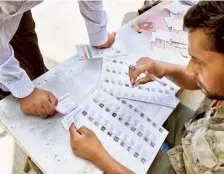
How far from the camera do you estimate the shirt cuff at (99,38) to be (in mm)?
1096

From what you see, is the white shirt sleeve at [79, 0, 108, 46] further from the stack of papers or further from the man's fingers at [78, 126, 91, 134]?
the man's fingers at [78, 126, 91, 134]

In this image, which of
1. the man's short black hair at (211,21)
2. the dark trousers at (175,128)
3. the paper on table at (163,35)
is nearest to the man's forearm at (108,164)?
the dark trousers at (175,128)

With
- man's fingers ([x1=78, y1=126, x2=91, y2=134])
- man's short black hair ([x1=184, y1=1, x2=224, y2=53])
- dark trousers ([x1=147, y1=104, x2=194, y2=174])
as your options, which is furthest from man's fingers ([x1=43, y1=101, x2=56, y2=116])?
man's short black hair ([x1=184, y1=1, x2=224, y2=53])

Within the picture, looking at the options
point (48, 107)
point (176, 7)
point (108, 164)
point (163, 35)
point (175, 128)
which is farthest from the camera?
point (176, 7)

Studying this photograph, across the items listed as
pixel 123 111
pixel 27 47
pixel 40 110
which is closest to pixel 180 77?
pixel 123 111

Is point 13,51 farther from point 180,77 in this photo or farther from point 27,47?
point 180,77

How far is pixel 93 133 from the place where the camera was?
0.87 m

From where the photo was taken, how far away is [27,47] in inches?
52.9

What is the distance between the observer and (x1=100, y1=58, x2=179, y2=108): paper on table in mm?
983

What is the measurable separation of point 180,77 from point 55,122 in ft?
1.48

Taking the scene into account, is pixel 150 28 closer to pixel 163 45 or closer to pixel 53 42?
pixel 163 45

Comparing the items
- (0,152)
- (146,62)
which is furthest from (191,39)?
(0,152)

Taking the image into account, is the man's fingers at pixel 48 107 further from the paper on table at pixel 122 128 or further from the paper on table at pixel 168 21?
the paper on table at pixel 168 21

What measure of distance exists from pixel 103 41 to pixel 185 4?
0.49 m
